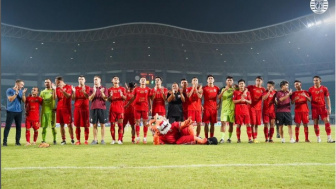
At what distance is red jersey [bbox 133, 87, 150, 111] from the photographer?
35.0 ft

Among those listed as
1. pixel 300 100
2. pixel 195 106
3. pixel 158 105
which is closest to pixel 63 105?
pixel 158 105

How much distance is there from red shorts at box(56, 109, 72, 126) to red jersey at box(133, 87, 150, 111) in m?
2.08

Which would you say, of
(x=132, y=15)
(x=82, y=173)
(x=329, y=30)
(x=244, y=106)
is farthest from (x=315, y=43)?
(x=82, y=173)

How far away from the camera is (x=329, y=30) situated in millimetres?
45219

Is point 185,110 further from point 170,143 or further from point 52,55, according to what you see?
point 52,55

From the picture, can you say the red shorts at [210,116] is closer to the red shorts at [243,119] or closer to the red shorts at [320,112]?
the red shorts at [243,119]

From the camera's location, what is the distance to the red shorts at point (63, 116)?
33.4 feet

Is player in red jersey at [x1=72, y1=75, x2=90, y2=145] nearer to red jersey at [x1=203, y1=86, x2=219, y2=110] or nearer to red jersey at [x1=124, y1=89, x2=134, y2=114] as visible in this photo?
red jersey at [x1=124, y1=89, x2=134, y2=114]

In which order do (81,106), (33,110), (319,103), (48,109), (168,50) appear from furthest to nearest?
(168,50) < (319,103) < (33,110) < (48,109) < (81,106)

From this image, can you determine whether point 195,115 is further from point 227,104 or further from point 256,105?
point 256,105

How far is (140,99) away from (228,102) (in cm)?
290

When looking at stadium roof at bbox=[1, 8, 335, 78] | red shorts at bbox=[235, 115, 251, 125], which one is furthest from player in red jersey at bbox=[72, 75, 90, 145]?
stadium roof at bbox=[1, 8, 335, 78]

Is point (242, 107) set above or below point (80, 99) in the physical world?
below

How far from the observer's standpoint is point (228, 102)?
1102cm
